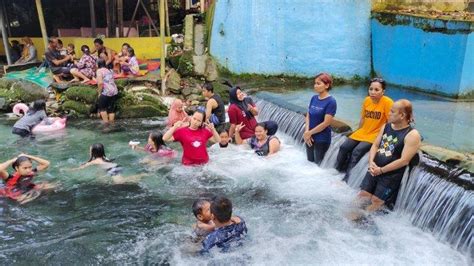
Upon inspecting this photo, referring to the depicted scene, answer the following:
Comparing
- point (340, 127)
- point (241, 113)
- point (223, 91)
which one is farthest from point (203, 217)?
point (223, 91)

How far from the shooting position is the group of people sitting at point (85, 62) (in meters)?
12.7

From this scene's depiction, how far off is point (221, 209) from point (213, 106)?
4604mm

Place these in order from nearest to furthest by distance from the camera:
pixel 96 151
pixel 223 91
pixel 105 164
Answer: pixel 96 151
pixel 105 164
pixel 223 91

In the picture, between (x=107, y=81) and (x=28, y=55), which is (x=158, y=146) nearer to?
(x=107, y=81)

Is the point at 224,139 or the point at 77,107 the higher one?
the point at 77,107

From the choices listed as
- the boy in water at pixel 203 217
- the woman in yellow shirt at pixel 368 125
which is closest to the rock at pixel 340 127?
the woman in yellow shirt at pixel 368 125

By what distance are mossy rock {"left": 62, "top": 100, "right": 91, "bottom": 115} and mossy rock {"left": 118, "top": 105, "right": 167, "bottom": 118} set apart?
0.92 meters

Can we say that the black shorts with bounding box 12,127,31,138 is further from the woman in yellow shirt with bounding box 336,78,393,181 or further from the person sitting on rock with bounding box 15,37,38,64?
the woman in yellow shirt with bounding box 336,78,393,181

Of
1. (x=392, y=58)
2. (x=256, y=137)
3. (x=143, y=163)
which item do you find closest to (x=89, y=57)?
(x=143, y=163)

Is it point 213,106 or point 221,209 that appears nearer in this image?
point 221,209

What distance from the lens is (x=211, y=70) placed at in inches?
556

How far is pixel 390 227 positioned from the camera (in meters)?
5.74

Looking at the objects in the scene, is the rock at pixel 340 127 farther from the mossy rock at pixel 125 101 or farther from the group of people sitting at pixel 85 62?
the group of people sitting at pixel 85 62

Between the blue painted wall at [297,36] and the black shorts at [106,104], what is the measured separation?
4.31 metres
